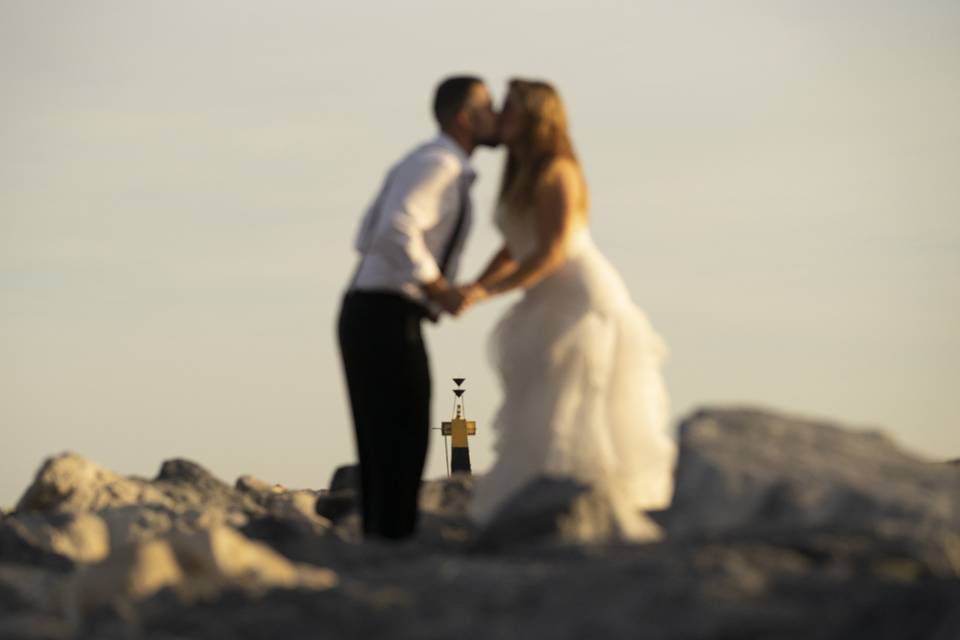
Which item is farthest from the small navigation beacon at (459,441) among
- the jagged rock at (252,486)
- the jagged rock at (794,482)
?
the jagged rock at (794,482)

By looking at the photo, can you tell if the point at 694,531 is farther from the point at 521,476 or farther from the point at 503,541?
the point at 521,476

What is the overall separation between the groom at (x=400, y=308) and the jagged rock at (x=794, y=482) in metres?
1.43

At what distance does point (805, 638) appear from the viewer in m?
3.82

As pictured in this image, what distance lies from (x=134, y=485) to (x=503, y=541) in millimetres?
6234

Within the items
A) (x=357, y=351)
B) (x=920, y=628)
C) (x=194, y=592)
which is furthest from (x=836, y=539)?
(x=357, y=351)

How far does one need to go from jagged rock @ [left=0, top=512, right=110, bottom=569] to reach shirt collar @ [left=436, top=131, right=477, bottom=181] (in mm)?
2460

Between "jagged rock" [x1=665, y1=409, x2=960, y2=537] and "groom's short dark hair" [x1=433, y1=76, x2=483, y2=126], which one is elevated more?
"groom's short dark hair" [x1=433, y1=76, x2=483, y2=126]

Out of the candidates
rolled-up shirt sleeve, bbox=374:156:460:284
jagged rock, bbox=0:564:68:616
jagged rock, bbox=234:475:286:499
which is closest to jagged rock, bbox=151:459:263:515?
jagged rock, bbox=234:475:286:499

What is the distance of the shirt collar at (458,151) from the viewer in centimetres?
709

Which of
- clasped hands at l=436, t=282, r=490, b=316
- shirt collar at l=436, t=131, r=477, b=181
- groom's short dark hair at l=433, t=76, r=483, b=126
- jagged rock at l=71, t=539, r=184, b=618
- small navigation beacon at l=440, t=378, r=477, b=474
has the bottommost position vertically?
small navigation beacon at l=440, t=378, r=477, b=474

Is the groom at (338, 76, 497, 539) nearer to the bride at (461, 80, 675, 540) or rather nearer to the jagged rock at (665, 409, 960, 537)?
the bride at (461, 80, 675, 540)

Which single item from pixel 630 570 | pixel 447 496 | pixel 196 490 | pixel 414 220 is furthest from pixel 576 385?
pixel 196 490

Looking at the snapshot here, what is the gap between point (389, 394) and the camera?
6906mm

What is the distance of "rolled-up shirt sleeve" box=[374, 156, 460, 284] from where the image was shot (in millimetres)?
6848
